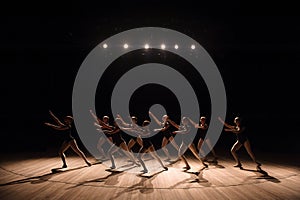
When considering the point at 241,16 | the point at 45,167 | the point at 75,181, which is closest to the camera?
the point at 75,181

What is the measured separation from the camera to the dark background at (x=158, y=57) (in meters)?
8.94

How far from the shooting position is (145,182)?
5.43 m

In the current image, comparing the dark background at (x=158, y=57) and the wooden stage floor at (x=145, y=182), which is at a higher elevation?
the dark background at (x=158, y=57)

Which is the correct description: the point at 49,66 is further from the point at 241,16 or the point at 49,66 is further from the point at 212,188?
the point at 212,188

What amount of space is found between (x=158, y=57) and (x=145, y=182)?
9671 millimetres

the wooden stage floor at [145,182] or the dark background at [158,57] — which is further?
the dark background at [158,57]

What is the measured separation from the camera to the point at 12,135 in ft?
45.5

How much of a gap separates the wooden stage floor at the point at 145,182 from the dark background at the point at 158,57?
4.18 meters

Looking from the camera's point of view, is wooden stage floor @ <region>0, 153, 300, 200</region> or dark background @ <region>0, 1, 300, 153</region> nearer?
wooden stage floor @ <region>0, 153, 300, 200</region>

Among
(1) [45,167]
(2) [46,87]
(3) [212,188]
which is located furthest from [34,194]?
(2) [46,87]

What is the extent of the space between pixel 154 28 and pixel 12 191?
7907 millimetres

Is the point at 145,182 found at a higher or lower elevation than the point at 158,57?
lower

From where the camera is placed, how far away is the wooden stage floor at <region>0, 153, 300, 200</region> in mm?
4598

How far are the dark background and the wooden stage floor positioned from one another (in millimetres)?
4181
